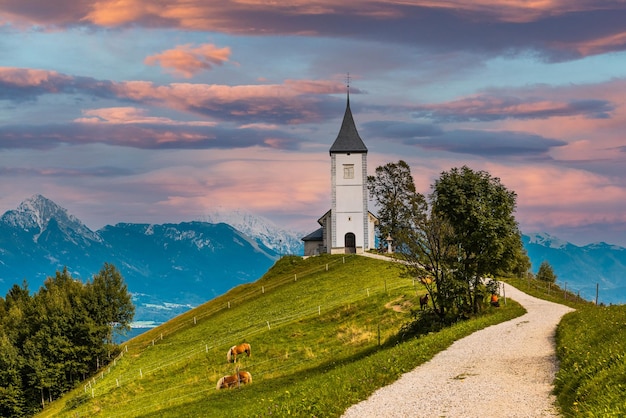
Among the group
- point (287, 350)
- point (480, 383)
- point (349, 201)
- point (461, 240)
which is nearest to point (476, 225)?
point (461, 240)

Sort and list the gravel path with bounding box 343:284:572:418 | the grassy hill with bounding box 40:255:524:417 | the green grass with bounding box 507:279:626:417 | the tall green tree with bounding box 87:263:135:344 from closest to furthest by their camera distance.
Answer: the green grass with bounding box 507:279:626:417
the gravel path with bounding box 343:284:572:418
the grassy hill with bounding box 40:255:524:417
the tall green tree with bounding box 87:263:135:344

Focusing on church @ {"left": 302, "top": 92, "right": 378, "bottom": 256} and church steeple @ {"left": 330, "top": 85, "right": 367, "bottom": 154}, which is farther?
church steeple @ {"left": 330, "top": 85, "right": 367, "bottom": 154}

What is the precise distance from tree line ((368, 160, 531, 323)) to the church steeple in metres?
66.1

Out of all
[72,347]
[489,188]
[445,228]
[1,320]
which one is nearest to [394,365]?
[445,228]

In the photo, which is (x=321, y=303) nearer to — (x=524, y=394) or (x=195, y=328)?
(x=195, y=328)

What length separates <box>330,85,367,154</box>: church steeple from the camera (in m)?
121

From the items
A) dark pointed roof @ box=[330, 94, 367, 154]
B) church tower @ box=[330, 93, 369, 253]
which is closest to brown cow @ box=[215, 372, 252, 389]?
church tower @ box=[330, 93, 369, 253]

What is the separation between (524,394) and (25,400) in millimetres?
92378

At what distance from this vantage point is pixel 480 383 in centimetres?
2930

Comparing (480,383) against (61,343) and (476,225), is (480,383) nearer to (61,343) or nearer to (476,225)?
(476,225)

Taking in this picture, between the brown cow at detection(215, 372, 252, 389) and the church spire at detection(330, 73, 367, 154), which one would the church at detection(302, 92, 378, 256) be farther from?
the brown cow at detection(215, 372, 252, 389)

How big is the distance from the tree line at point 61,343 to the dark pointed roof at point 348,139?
42624 millimetres

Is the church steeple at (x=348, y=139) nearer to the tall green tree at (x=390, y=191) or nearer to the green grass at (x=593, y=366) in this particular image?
the tall green tree at (x=390, y=191)

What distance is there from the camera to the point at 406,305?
6644cm
